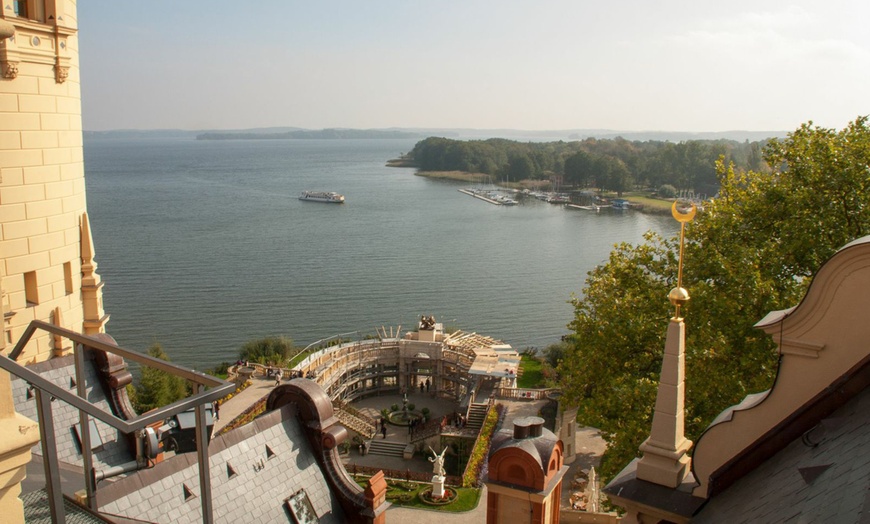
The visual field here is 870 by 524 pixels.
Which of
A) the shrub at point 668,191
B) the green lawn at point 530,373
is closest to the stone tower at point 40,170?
the green lawn at point 530,373

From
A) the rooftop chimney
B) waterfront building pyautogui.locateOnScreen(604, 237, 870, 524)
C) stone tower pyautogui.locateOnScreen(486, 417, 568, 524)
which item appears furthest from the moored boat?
waterfront building pyautogui.locateOnScreen(604, 237, 870, 524)

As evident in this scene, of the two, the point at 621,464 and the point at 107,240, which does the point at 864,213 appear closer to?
the point at 621,464

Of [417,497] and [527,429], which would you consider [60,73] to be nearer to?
[527,429]

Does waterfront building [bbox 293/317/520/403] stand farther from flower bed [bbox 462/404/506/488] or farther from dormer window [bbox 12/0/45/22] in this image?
dormer window [bbox 12/0/45/22]

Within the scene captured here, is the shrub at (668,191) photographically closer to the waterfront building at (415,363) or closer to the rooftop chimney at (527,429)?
the waterfront building at (415,363)

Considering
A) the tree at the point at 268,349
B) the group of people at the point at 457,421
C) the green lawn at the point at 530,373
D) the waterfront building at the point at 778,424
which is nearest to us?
the waterfront building at the point at 778,424

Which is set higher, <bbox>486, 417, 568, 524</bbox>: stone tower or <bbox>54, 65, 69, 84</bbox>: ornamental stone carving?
<bbox>54, 65, 69, 84</bbox>: ornamental stone carving

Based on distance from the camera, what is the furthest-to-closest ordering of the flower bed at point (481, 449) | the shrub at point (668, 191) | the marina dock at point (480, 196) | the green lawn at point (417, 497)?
1. the marina dock at point (480, 196)
2. the shrub at point (668, 191)
3. the flower bed at point (481, 449)
4. the green lawn at point (417, 497)
